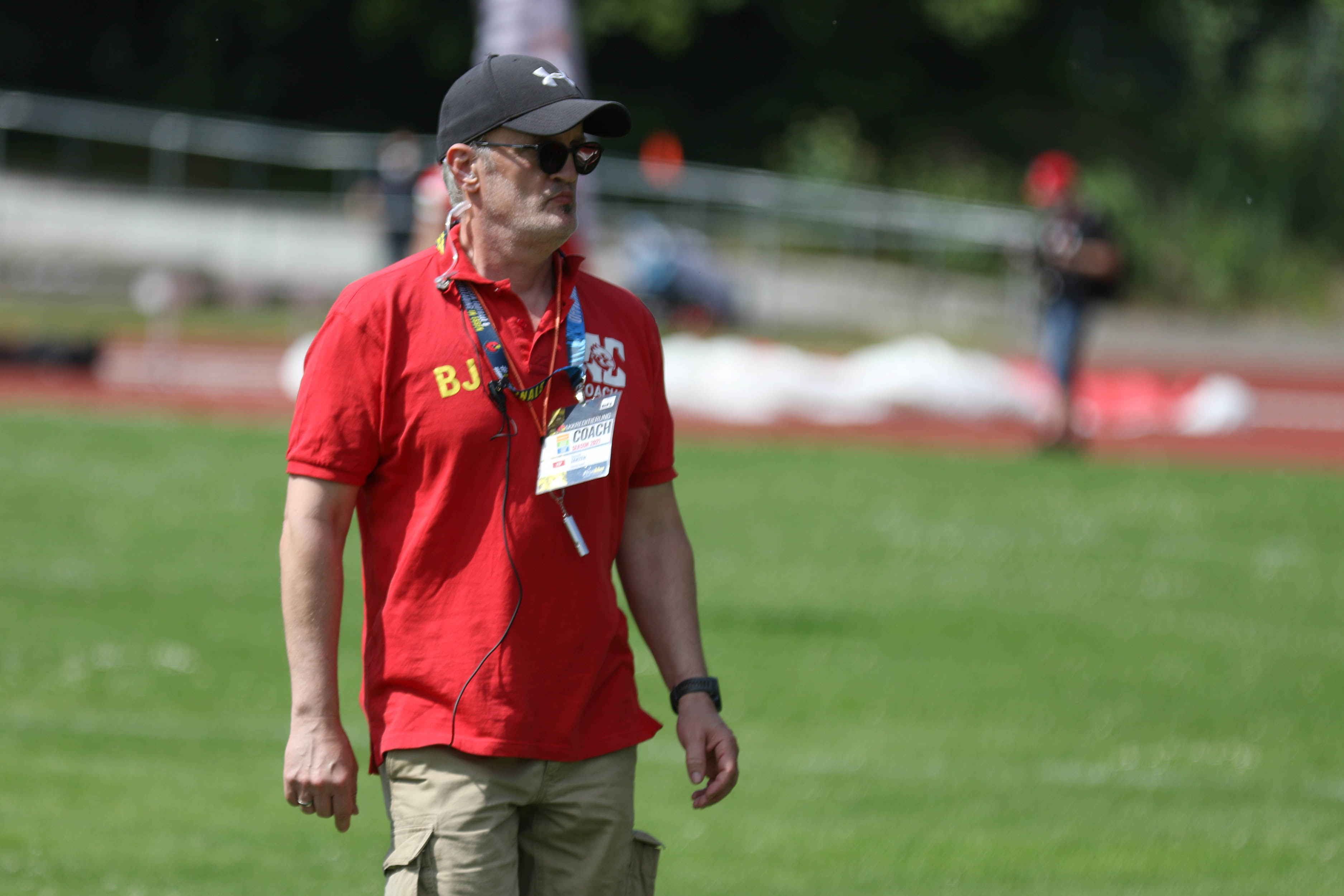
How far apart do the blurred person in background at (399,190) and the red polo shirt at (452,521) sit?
686 inches

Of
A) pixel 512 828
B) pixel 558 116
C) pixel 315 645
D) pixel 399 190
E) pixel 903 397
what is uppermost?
pixel 399 190

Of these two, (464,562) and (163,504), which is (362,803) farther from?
(163,504)

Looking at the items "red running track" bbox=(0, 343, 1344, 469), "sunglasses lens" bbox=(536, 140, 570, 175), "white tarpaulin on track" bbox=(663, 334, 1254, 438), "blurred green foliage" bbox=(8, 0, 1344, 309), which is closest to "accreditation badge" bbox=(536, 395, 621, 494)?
"sunglasses lens" bbox=(536, 140, 570, 175)

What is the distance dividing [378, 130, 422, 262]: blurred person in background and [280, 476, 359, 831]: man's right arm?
1751cm

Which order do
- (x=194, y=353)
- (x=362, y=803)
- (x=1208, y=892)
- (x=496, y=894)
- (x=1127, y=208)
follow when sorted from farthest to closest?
(x=1127, y=208)
(x=194, y=353)
(x=362, y=803)
(x=1208, y=892)
(x=496, y=894)

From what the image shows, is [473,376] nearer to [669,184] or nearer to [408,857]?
[408,857]

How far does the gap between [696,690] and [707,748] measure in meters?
0.13

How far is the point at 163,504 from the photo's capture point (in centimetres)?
1258

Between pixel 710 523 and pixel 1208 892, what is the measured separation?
23.3 feet

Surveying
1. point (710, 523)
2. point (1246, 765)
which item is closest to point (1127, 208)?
point (710, 523)

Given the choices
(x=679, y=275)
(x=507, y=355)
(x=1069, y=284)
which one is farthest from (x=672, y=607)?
(x=679, y=275)

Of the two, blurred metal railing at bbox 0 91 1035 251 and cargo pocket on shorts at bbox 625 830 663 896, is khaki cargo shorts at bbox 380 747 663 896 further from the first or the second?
blurred metal railing at bbox 0 91 1035 251

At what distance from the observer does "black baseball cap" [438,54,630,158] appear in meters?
3.46

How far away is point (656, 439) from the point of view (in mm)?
3801
